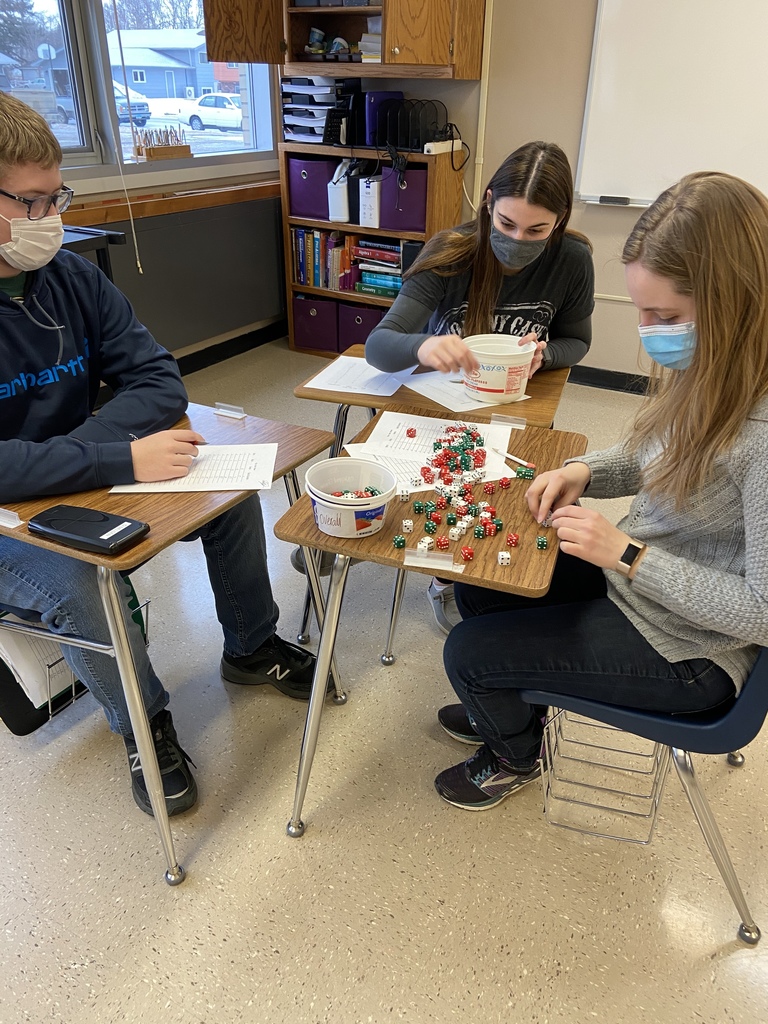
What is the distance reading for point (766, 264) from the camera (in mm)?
949

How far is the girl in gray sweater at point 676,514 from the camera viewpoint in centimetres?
96

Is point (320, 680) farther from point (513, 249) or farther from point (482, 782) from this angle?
point (513, 249)

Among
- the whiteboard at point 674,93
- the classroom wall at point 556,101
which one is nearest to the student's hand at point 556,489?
the classroom wall at point 556,101

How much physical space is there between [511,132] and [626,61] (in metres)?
0.58

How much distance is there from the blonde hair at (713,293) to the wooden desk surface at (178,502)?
0.65m

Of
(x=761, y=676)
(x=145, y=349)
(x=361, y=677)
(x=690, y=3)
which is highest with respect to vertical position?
(x=690, y=3)

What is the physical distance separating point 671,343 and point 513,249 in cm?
76

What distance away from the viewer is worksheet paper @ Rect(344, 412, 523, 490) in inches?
51.1

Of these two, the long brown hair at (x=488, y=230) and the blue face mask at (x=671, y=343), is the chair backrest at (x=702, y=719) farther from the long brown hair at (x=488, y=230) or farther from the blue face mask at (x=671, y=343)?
→ the long brown hair at (x=488, y=230)

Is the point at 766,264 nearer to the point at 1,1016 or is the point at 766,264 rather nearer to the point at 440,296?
the point at 440,296

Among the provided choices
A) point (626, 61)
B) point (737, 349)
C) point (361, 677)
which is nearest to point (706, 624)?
point (737, 349)

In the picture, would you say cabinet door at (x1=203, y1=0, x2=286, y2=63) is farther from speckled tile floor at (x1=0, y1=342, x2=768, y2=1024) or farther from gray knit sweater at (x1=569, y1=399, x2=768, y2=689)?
gray knit sweater at (x1=569, y1=399, x2=768, y2=689)

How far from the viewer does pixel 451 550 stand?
3.49 ft

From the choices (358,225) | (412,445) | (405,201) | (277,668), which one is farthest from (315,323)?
(412,445)
